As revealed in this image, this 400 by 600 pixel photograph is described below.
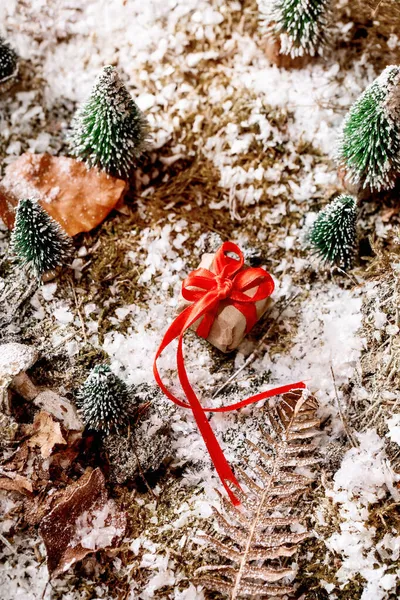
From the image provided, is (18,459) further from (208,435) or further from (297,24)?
(297,24)

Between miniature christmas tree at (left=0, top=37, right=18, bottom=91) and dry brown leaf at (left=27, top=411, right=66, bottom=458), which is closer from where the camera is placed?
dry brown leaf at (left=27, top=411, right=66, bottom=458)

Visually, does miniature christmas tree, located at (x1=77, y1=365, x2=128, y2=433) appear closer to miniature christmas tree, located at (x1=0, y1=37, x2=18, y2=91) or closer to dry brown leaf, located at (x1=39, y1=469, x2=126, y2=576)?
dry brown leaf, located at (x1=39, y1=469, x2=126, y2=576)

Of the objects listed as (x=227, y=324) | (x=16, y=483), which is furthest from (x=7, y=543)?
(x=227, y=324)

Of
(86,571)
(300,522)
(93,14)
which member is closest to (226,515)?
(300,522)

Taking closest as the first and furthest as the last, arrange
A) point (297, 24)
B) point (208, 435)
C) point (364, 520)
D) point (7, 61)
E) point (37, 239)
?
1. point (364, 520)
2. point (208, 435)
3. point (37, 239)
4. point (297, 24)
5. point (7, 61)

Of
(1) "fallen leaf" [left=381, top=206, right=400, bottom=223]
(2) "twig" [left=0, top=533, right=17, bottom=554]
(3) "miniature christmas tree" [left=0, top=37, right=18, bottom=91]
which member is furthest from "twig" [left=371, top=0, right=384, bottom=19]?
(2) "twig" [left=0, top=533, right=17, bottom=554]

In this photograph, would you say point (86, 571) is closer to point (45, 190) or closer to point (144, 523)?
point (144, 523)
